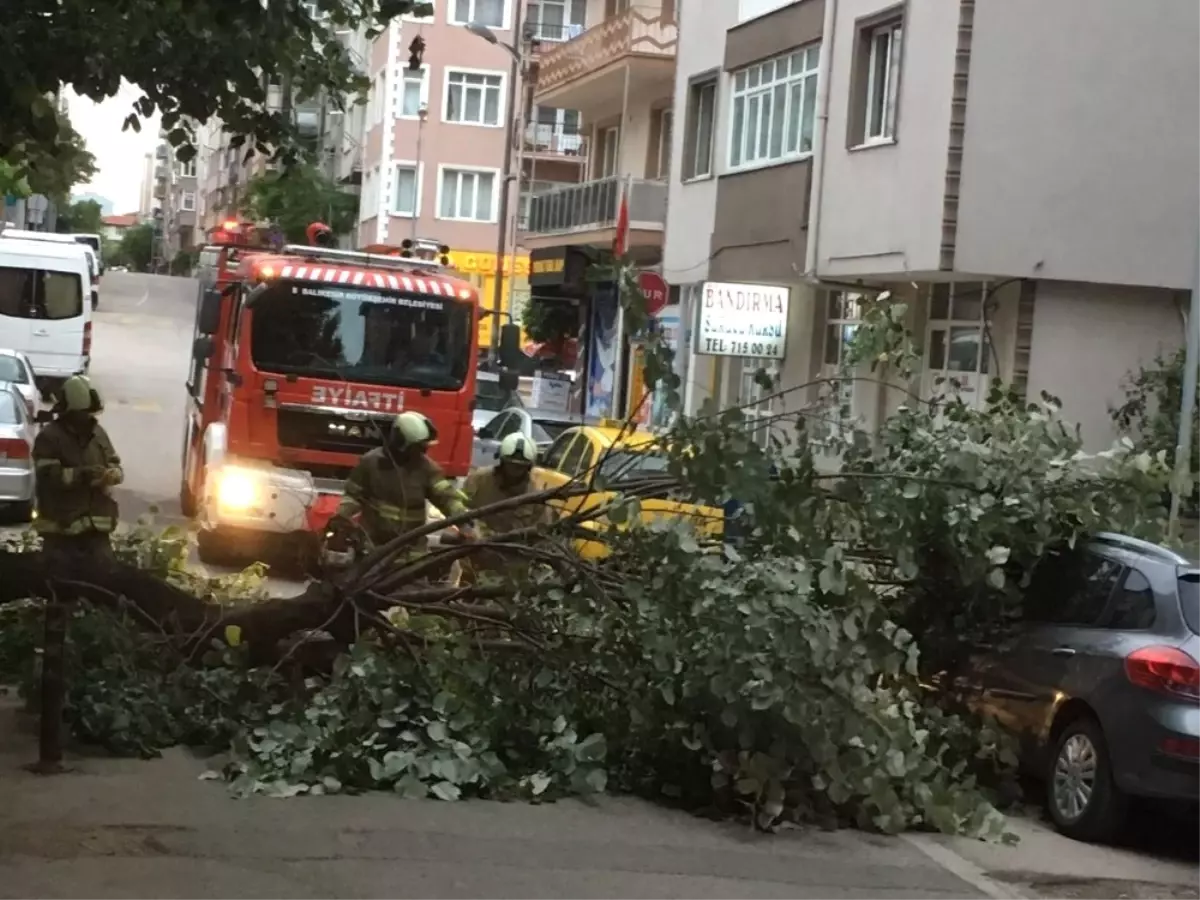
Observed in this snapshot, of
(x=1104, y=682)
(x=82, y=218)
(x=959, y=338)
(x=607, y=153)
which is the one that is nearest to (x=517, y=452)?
(x=1104, y=682)

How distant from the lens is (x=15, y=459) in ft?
56.1

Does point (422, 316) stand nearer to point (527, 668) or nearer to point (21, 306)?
point (527, 668)

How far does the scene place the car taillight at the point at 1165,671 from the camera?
8.21 metres

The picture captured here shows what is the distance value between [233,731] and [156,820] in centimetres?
134

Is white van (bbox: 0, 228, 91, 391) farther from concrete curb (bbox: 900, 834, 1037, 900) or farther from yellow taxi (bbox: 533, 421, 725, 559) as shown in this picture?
concrete curb (bbox: 900, 834, 1037, 900)

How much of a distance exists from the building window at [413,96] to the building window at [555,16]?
5.10m

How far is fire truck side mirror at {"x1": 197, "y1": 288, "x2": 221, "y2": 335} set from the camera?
15.8 meters

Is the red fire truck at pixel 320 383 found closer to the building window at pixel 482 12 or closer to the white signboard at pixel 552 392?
the white signboard at pixel 552 392

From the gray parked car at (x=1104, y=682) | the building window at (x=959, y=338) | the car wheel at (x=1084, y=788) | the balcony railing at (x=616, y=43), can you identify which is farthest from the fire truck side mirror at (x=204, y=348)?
the balcony railing at (x=616, y=43)

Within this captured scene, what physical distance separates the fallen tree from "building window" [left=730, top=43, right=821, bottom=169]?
1459 cm

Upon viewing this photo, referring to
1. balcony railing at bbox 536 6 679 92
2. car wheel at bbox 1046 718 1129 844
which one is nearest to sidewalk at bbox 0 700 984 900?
car wheel at bbox 1046 718 1129 844

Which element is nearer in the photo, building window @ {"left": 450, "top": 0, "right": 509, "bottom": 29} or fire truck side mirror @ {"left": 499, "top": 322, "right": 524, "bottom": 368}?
fire truck side mirror @ {"left": 499, "top": 322, "right": 524, "bottom": 368}

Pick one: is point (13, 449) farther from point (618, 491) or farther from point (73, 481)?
point (618, 491)

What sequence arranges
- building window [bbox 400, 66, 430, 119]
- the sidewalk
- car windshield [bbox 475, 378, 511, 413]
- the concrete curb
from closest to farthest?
the sidewalk < the concrete curb < car windshield [bbox 475, 378, 511, 413] < building window [bbox 400, 66, 430, 119]
